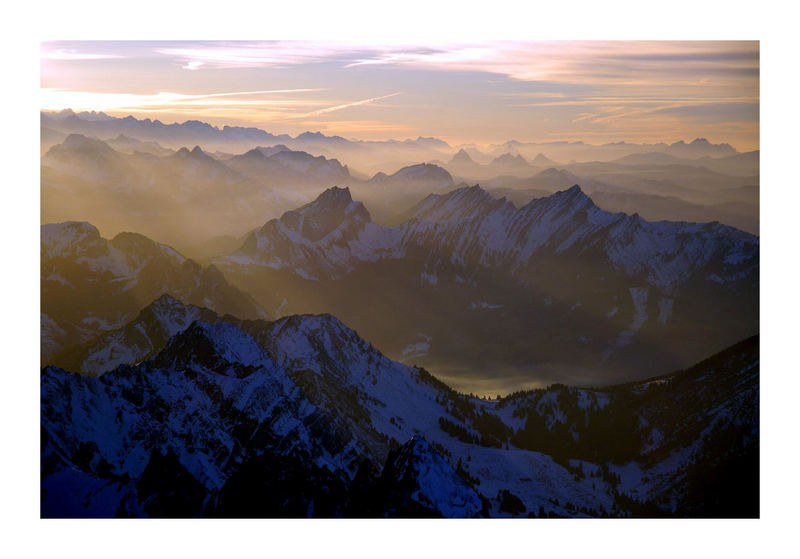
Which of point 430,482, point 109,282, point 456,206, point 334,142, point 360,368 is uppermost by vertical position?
point 456,206

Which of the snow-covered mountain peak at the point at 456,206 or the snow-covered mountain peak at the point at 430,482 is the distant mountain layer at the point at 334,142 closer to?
the snow-covered mountain peak at the point at 430,482

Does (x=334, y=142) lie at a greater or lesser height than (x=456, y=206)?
lesser

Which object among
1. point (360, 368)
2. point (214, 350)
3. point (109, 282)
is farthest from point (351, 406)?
point (109, 282)

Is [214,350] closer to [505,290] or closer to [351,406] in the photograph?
[351,406]

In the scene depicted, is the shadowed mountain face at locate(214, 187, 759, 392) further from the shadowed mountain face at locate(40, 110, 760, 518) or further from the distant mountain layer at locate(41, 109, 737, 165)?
the distant mountain layer at locate(41, 109, 737, 165)

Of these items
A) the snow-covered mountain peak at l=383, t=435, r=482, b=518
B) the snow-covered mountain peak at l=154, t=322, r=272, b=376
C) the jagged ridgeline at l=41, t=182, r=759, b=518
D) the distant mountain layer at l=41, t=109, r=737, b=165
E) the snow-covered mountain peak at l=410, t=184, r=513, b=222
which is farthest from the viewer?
the snow-covered mountain peak at l=410, t=184, r=513, b=222

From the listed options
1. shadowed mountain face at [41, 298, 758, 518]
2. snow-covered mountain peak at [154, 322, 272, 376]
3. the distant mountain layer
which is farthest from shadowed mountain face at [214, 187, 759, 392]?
snow-covered mountain peak at [154, 322, 272, 376]

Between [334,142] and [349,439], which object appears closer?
[349,439]

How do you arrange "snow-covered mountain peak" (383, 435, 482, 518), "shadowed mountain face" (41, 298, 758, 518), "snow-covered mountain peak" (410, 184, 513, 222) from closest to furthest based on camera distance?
"snow-covered mountain peak" (383, 435, 482, 518) < "shadowed mountain face" (41, 298, 758, 518) < "snow-covered mountain peak" (410, 184, 513, 222)
